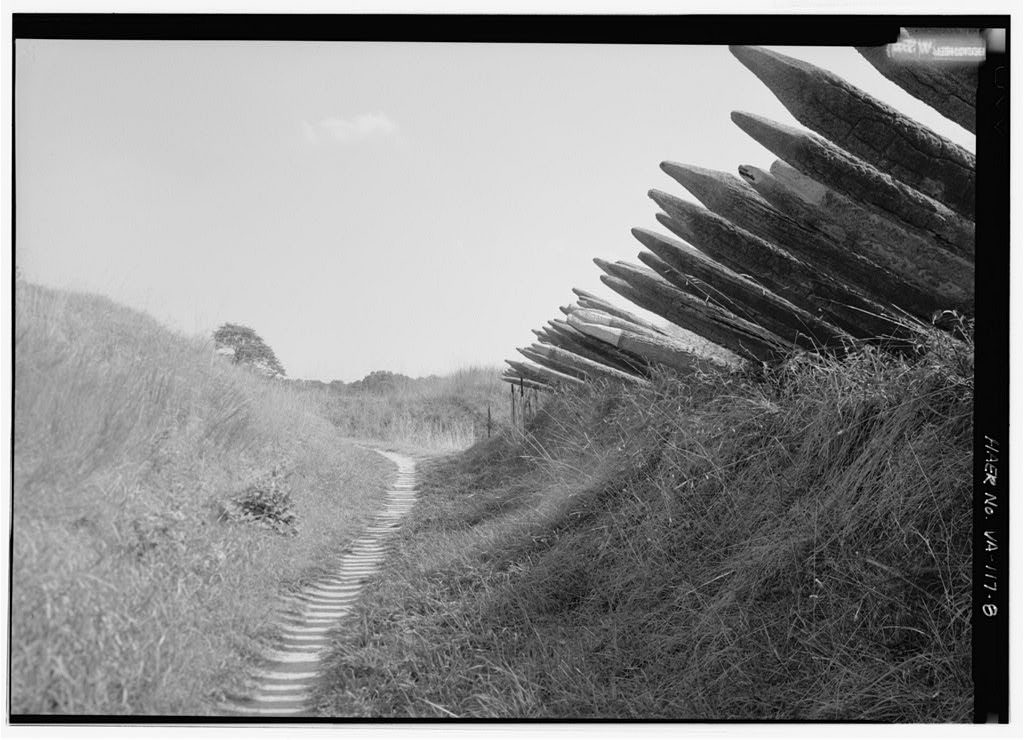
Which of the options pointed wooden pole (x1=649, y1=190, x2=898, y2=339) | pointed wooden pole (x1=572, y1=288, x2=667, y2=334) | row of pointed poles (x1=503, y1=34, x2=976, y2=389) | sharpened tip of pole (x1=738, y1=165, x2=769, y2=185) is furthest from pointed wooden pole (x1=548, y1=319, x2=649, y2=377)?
sharpened tip of pole (x1=738, y1=165, x2=769, y2=185)

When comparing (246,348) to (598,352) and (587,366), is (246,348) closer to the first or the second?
(598,352)

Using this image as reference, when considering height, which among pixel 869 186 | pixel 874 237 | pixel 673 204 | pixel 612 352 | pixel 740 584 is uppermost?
pixel 673 204

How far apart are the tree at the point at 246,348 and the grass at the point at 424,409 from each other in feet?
2.43

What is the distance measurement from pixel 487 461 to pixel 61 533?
20.9 feet

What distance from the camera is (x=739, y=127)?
3369 millimetres

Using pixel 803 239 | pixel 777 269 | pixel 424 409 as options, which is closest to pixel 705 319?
pixel 777 269

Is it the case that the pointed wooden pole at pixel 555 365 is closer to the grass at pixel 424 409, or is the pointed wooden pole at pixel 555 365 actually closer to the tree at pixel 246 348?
the grass at pixel 424 409

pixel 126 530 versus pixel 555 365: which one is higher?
pixel 555 365

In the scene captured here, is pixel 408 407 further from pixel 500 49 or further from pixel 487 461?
pixel 500 49

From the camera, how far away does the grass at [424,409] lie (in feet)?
24.9

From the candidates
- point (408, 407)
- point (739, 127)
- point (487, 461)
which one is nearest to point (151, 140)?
point (739, 127)

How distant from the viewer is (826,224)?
334cm

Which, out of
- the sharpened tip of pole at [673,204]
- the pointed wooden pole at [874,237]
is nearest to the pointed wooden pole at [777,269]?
the sharpened tip of pole at [673,204]

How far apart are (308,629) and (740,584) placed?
6.55ft
